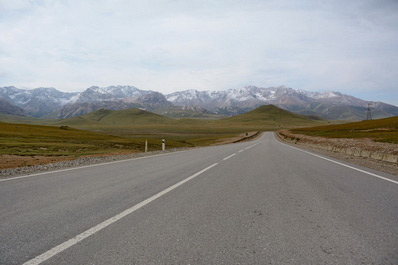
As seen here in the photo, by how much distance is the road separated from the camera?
3.41 m

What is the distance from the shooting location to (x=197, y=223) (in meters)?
4.53

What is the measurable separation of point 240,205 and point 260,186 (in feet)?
7.08

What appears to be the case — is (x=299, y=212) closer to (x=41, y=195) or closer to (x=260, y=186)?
(x=260, y=186)

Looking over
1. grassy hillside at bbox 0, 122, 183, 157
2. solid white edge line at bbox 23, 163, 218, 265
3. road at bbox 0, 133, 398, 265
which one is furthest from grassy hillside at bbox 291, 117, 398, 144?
solid white edge line at bbox 23, 163, 218, 265

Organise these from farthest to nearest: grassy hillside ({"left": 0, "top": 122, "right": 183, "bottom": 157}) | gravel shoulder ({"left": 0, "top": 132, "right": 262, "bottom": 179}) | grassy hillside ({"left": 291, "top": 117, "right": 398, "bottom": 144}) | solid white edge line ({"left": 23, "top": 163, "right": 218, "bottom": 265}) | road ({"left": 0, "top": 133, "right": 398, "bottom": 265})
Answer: grassy hillside ({"left": 291, "top": 117, "right": 398, "bottom": 144}), grassy hillside ({"left": 0, "top": 122, "right": 183, "bottom": 157}), gravel shoulder ({"left": 0, "top": 132, "right": 262, "bottom": 179}), road ({"left": 0, "top": 133, "right": 398, "bottom": 265}), solid white edge line ({"left": 23, "top": 163, "right": 218, "bottom": 265})

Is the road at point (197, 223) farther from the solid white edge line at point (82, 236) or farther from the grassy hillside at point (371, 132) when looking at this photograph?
the grassy hillside at point (371, 132)

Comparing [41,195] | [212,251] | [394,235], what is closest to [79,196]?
[41,195]

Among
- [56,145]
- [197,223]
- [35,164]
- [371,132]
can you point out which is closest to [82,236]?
[197,223]

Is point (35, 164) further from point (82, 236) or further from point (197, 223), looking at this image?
point (197, 223)

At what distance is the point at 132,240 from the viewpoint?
3832mm

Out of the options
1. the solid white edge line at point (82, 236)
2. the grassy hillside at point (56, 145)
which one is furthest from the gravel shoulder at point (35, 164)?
the solid white edge line at point (82, 236)

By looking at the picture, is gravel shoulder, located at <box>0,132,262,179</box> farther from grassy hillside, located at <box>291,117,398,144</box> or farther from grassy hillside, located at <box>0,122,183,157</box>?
grassy hillside, located at <box>291,117,398,144</box>

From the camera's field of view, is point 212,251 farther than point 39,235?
No

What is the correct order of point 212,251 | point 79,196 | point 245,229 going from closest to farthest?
point 212,251 → point 245,229 → point 79,196
